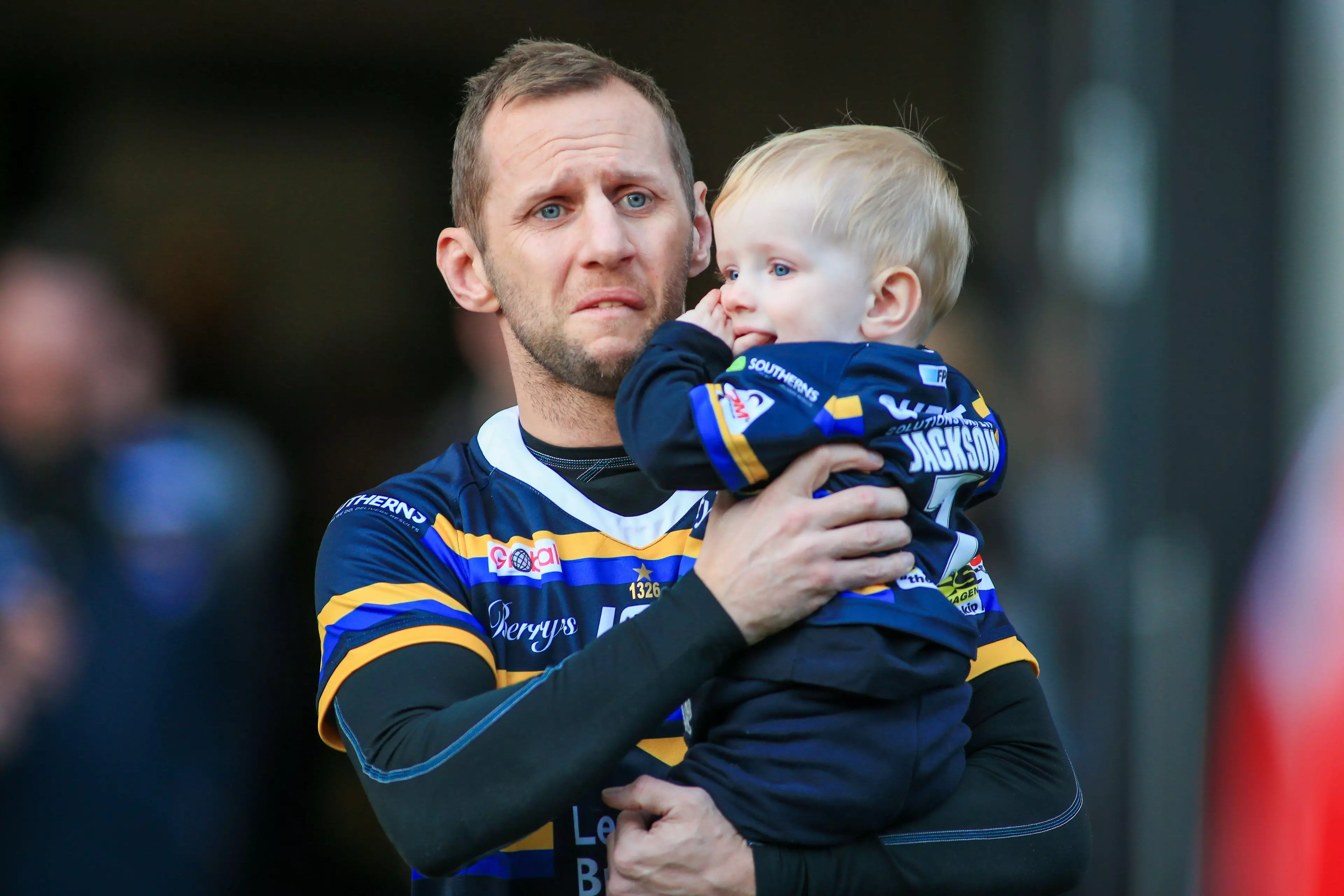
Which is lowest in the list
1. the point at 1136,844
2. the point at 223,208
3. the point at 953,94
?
the point at 1136,844

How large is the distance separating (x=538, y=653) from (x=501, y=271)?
61 centimetres

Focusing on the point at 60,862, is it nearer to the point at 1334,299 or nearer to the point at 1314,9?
the point at 1334,299

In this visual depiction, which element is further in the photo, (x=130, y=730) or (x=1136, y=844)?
(x=1136, y=844)

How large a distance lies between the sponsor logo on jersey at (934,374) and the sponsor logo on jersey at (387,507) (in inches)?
28.1

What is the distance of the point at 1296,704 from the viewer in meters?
2.56

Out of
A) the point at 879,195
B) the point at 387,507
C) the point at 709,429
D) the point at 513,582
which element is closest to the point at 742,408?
the point at 709,429

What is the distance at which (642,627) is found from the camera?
5.10 feet

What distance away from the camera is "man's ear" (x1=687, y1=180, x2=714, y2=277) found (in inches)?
81.4

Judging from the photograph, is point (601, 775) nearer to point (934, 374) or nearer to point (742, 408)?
point (742, 408)

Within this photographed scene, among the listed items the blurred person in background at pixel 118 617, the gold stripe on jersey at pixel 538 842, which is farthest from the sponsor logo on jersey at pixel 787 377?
the blurred person in background at pixel 118 617

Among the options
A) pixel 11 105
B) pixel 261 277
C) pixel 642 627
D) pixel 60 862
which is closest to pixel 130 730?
pixel 60 862

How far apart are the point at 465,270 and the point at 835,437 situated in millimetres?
837

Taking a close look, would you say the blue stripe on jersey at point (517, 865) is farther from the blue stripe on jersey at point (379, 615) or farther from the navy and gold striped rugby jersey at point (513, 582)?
the blue stripe on jersey at point (379, 615)

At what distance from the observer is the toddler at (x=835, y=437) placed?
1542mm
